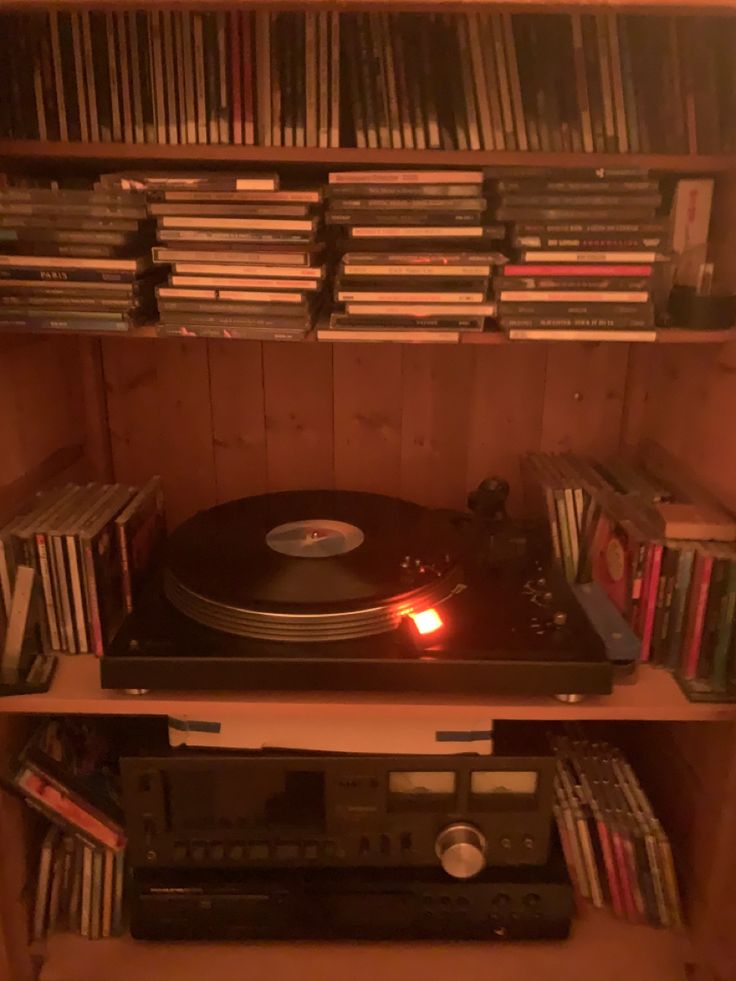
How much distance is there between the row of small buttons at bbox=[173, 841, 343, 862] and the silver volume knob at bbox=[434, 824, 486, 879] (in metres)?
0.15

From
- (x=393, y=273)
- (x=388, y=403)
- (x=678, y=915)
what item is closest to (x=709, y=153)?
(x=393, y=273)

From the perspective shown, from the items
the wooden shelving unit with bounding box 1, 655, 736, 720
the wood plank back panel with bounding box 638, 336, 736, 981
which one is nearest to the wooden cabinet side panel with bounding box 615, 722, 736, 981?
the wood plank back panel with bounding box 638, 336, 736, 981

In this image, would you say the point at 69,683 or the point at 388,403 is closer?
the point at 69,683

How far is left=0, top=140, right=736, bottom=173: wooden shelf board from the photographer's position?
112cm

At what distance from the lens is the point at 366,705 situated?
3.51 feet

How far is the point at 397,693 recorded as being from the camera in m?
1.10

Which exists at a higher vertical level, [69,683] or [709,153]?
[709,153]

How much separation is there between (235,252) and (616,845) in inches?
40.1

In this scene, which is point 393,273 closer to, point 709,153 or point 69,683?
point 709,153

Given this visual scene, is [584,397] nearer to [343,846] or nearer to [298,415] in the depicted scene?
[298,415]

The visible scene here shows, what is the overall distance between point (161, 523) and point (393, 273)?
59 cm

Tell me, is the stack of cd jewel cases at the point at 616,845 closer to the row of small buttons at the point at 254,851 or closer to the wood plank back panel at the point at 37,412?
the row of small buttons at the point at 254,851

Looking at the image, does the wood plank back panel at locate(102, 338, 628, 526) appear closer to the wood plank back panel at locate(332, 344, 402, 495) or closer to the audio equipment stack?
the wood plank back panel at locate(332, 344, 402, 495)

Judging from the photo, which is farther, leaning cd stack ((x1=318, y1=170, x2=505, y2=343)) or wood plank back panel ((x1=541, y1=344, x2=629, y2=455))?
wood plank back panel ((x1=541, y1=344, x2=629, y2=455))
